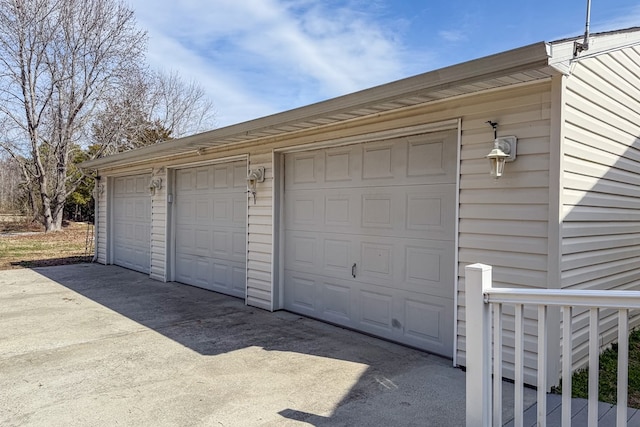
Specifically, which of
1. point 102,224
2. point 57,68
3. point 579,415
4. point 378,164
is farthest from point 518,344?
point 57,68

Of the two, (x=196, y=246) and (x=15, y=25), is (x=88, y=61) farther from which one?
(x=196, y=246)

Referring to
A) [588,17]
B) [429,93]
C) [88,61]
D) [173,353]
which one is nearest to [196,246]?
[173,353]

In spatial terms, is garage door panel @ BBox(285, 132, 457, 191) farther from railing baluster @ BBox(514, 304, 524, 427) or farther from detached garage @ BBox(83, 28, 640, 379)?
railing baluster @ BBox(514, 304, 524, 427)

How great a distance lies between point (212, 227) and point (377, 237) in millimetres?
3370

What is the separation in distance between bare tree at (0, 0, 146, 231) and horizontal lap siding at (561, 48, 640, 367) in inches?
647

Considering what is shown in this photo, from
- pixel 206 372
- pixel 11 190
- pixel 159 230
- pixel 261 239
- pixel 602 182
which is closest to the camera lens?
pixel 206 372

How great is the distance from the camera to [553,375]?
10.3ft

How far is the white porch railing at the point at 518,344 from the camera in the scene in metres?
1.63

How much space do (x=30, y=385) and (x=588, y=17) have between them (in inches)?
194

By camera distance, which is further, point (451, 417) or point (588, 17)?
point (588, 17)

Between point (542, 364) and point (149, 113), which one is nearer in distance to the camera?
point (542, 364)

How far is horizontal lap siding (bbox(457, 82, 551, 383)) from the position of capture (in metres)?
3.13

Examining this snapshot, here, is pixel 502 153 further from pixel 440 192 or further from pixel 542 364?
pixel 542 364

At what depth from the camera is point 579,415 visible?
2707 millimetres
